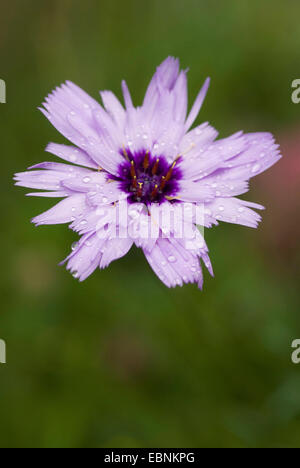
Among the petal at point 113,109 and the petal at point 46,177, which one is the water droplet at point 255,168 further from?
the petal at point 46,177

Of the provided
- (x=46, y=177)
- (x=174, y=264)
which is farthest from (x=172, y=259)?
(x=46, y=177)

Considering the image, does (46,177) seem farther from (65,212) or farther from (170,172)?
(170,172)

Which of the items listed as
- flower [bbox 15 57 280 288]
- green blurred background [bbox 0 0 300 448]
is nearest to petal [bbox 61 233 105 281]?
flower [bbox 15 57 280 288]

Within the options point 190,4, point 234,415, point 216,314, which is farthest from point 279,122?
point 234,415

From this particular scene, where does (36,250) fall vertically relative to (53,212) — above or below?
above

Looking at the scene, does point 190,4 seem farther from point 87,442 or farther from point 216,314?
point 87,442

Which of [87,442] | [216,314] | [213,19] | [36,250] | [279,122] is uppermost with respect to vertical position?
[213,19]
